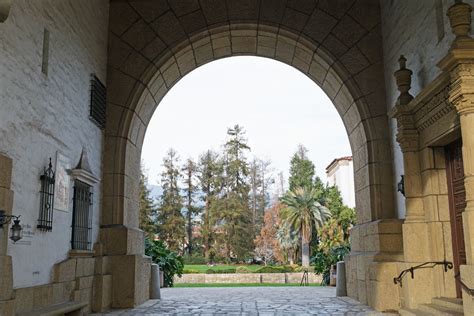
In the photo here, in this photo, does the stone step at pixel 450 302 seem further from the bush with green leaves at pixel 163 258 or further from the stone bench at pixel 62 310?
the bush with green leaves at pixel 163 258

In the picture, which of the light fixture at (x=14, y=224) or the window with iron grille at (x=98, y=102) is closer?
the light fixture at (x=14, y=224)

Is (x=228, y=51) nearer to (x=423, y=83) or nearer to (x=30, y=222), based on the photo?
(x=423, y=83)

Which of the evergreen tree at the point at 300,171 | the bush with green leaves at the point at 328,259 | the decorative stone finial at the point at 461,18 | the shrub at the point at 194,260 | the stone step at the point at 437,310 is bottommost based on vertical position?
the shrub at the point at 194,260

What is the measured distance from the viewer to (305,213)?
3028 cm

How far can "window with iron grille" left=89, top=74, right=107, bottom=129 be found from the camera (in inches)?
303

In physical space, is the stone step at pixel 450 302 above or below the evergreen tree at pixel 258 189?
below

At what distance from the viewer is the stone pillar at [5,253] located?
4.41 metres

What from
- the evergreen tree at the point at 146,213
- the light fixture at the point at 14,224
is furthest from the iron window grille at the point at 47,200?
the evergreen tree at the point at 146,213

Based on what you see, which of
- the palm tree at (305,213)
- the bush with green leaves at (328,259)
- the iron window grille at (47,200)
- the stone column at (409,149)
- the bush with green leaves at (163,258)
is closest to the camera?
the iron window grille at (47,200)

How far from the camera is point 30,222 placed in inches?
209

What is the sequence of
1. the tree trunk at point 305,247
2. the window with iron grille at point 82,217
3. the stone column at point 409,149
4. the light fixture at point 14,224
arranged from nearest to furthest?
the light fixture at point 14,224
the stone column at point 409,149
the window with iron grille at point 82,217
the tree trunk at point 305,247

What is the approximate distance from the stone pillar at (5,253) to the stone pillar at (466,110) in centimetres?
424

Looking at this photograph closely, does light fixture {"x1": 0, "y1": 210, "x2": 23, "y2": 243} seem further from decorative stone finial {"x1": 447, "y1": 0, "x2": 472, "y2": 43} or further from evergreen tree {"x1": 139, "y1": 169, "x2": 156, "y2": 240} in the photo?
evergreen tree {"x1": 139, "y1": 169, "x2": 156, "y2": 240}

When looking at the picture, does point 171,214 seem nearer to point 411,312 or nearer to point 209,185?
point 209,185
